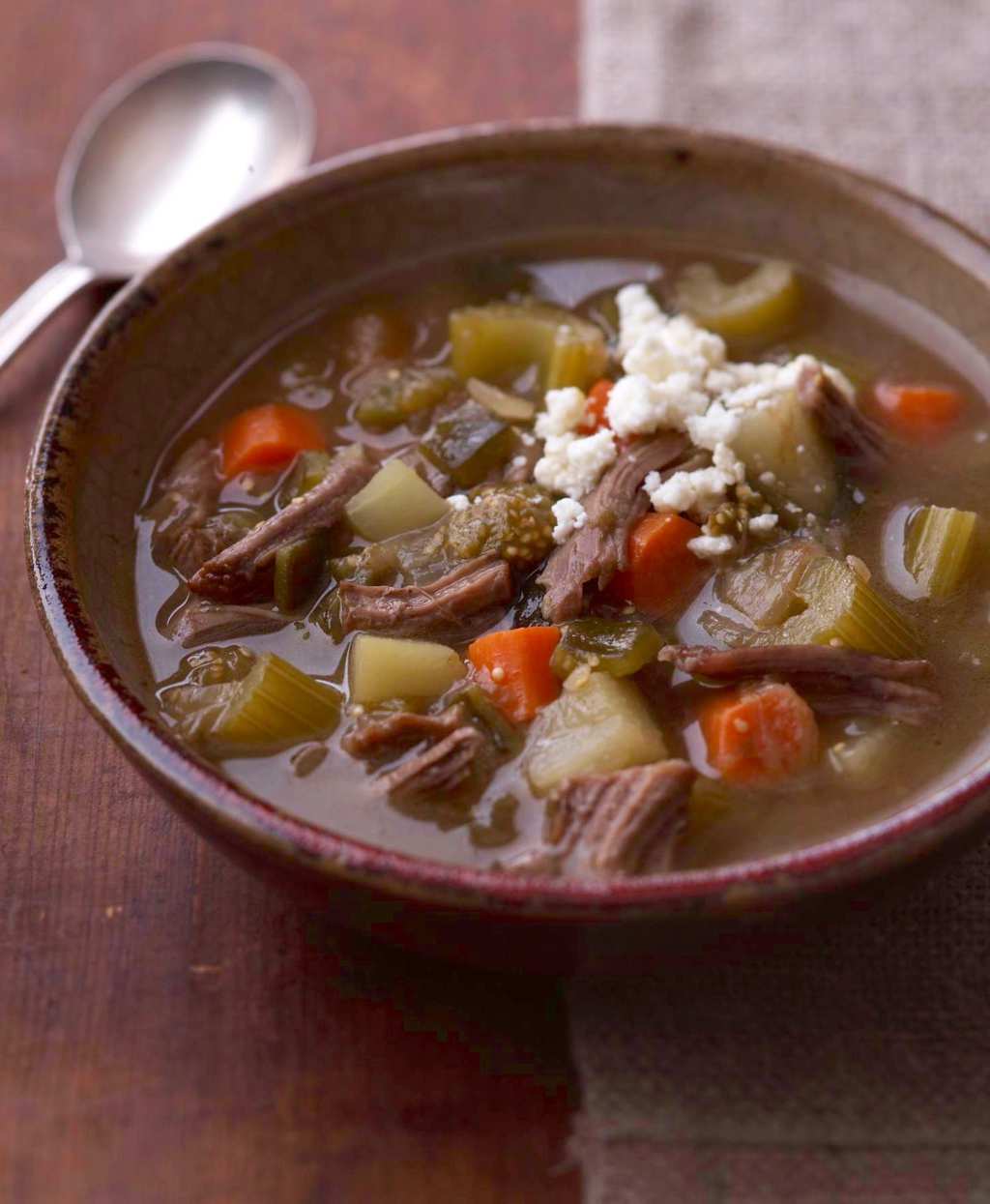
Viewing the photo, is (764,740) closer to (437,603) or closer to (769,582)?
(769,582)

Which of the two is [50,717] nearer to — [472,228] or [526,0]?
[472,228]

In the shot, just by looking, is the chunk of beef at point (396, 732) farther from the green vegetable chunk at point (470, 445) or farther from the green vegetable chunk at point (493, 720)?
the green vegetable chunk at point (470, 445)

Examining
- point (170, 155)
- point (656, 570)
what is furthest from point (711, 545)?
point (170, 155)

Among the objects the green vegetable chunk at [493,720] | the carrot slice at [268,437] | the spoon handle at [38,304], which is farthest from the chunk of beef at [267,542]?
the spoon handle at [38,304]

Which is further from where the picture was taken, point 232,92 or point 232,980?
point 232,92

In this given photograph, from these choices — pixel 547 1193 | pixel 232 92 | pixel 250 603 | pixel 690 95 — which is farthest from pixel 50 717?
pixel 690 95

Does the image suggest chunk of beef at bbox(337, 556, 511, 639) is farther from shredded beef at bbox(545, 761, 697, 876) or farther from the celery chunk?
shredded beef at bbox(545, 761, 697, 876)
